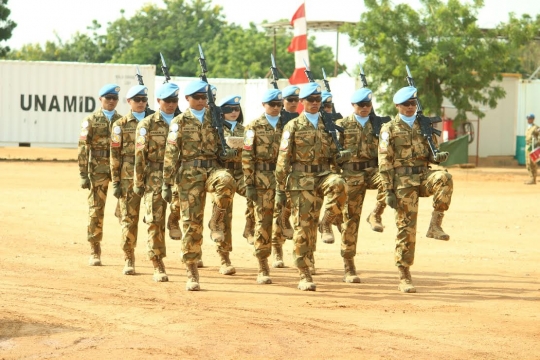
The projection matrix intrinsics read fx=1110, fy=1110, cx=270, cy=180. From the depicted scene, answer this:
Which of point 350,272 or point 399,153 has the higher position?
point 399,153

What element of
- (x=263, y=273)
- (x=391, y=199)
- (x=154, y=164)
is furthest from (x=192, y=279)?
(x=391, y=199)

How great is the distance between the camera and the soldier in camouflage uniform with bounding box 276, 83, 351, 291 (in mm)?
12195

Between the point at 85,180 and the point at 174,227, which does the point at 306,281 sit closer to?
the point at 174,227

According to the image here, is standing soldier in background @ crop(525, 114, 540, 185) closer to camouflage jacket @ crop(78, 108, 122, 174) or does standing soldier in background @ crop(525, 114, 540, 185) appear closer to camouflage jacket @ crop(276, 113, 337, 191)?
camouflage jacket @ crop(78, 108, 122, 174)

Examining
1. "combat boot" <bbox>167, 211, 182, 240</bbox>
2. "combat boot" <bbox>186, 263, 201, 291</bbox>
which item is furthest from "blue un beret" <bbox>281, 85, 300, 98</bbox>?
"combat boot" <bbox>186, 263, 201, 291</bbox>

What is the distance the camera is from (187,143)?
1219 cm

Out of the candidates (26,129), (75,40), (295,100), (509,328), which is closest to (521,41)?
(26,129)

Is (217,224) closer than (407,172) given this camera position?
No

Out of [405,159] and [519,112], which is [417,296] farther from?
[519,112]

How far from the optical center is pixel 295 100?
13539 millimetres

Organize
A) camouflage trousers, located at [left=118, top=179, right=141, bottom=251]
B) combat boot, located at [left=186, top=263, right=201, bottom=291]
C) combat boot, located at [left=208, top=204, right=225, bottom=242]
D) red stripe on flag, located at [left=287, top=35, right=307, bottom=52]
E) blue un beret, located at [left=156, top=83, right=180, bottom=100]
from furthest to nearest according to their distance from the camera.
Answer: red stripe on flag, located at [left=287, top=35, right=307, bottom=52]
camouflage trousers, located at [left=118, top=179, right=141, bottom=251]
blue un beret, located at [left=156, top=83, right=180, bottom=100]
combat boot, located at [left=186, top=263, right=201, bottom=291]
combat boot, located at [left=208, top=204, right=225, bottom=242]

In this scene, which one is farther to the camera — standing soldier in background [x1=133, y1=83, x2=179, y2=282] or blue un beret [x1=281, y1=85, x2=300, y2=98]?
blue un beret [x1=281, y1=85, x2=300, y2=98]

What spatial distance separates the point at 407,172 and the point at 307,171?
1112 mm

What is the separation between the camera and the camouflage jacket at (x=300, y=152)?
12195 millimetres
